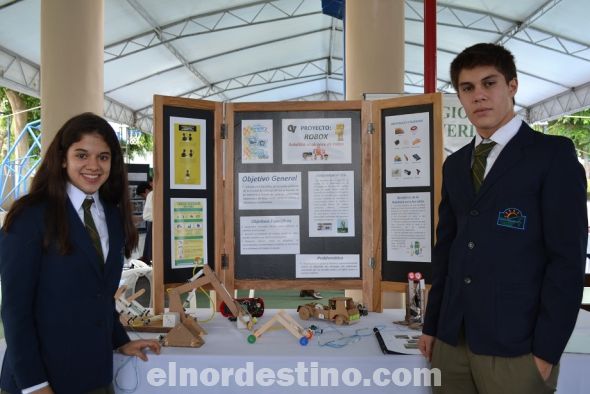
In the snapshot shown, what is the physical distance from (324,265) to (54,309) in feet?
4.02

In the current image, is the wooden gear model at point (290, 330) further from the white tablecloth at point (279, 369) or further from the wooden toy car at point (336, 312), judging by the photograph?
the wooden toy car at point (336, 312)

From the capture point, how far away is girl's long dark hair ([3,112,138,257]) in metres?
1.30

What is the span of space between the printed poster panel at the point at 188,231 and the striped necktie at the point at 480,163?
1267mm

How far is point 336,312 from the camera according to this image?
6.83ft

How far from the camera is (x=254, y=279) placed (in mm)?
2283

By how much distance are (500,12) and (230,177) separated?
827cm

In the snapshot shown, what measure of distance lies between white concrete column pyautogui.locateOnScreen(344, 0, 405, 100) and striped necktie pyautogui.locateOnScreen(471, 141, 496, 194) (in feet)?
8.45

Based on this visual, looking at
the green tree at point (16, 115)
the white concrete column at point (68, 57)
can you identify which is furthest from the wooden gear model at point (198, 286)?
the green tree at point (16, 115)

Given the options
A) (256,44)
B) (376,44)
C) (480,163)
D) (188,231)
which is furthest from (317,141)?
(256,44)

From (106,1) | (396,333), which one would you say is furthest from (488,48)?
(106,1)

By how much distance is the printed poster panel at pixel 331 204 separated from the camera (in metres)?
2.27

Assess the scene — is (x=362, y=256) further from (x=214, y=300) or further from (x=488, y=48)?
(x=488, y=48)

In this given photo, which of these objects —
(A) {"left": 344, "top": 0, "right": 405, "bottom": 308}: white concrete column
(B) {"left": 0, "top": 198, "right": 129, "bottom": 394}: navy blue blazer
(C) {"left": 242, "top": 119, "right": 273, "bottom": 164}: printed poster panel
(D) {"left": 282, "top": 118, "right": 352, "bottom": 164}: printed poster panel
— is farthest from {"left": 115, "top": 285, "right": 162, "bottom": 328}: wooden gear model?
(A) {"left": 344, "top": 0, "right": 405, "bottom": 308}: white concrete column

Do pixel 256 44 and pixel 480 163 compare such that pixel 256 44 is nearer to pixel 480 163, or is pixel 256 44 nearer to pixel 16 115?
pixel 16 115
